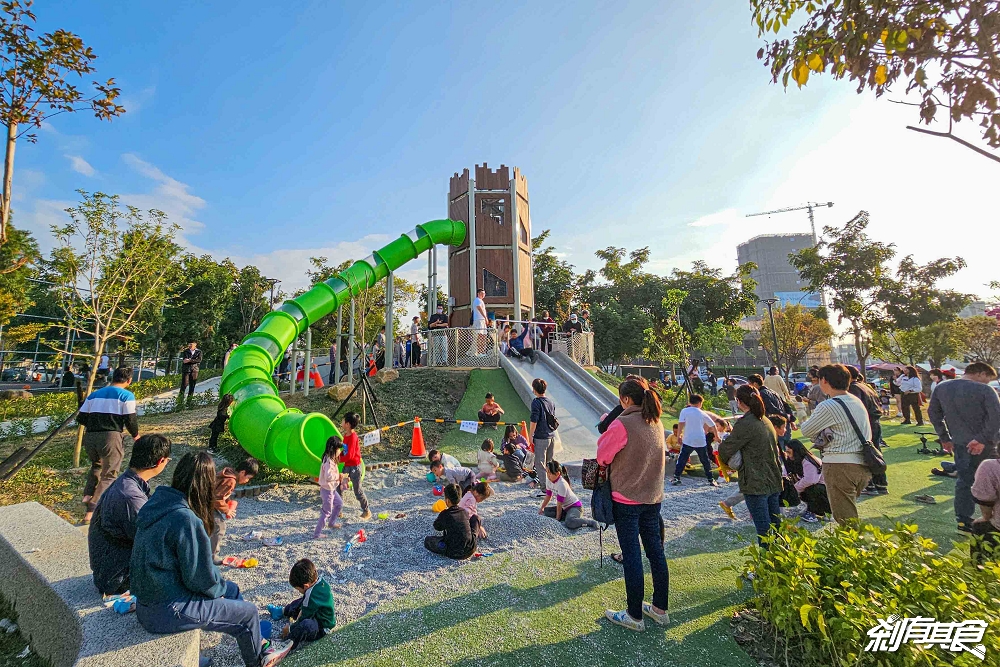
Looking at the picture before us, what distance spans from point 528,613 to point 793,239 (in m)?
129

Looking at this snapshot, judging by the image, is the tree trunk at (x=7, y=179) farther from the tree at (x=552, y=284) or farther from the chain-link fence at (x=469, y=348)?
Answer: the tree at (x=552, y=284)

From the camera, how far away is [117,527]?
305cm

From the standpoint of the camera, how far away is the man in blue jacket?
5488 millimetres

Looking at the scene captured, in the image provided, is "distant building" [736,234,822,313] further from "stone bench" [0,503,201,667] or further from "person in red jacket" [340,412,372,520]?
"stone bench" [0,503,201,667]

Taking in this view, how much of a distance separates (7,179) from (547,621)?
8403 mm

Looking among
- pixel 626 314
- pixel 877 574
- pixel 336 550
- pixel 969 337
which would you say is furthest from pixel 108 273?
pixel 969 337

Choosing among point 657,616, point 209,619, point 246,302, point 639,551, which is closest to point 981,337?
point 657,616

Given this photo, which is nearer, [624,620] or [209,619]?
[209,619]

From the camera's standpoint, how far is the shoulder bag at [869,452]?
13.2ft

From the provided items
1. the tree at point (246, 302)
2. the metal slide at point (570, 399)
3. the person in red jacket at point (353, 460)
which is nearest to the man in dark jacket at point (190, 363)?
the person in red jacket at point (353, 460)

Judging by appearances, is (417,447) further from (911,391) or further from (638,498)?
(911,391)

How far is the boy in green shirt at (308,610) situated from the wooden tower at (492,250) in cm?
1499

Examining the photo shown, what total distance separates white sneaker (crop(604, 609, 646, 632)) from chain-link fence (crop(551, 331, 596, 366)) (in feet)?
42.6

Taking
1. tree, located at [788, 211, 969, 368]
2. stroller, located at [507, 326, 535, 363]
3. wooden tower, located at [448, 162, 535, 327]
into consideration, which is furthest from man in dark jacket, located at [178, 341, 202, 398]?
tree, located at [788, 211, 969, 368]
